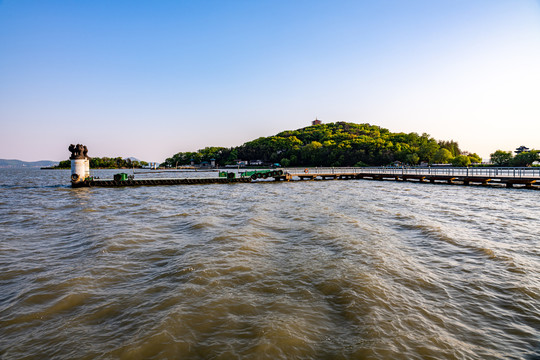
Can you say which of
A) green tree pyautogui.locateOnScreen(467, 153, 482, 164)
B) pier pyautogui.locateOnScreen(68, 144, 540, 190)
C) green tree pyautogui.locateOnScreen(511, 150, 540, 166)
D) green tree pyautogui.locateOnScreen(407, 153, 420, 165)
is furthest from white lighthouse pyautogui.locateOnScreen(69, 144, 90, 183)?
green tree pyautogui.locateOnScreen(467, 153, 482, 164)

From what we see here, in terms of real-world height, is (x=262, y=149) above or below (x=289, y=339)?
above

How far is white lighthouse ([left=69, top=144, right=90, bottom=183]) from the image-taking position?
123 feet

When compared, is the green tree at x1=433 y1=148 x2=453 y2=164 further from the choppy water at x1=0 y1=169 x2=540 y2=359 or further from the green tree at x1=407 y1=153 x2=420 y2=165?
the choppy water at x1=0 y1=169 x2=540 y2=359

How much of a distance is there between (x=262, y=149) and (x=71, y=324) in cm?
17268

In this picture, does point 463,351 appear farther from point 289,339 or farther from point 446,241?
point 446,241

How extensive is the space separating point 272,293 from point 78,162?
4192cm

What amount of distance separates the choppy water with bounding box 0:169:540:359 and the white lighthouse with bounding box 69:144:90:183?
28.1 meters

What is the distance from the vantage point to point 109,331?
5211 millimetres

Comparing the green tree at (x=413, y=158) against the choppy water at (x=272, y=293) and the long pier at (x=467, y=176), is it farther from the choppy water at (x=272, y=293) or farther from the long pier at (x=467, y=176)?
the choppy water at (x=272, y=293)

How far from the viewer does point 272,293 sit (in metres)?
6.76

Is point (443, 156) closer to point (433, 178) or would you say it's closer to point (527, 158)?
point (527, 158)

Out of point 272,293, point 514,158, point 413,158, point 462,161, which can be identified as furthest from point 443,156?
point 272,293

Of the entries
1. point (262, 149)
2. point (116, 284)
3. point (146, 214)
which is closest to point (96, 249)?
point (116, 284)

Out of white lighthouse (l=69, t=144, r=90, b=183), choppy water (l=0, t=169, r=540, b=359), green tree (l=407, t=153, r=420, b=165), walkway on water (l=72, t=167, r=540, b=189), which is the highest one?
A: green tree (l=407, t=153, r=420, b=165)
